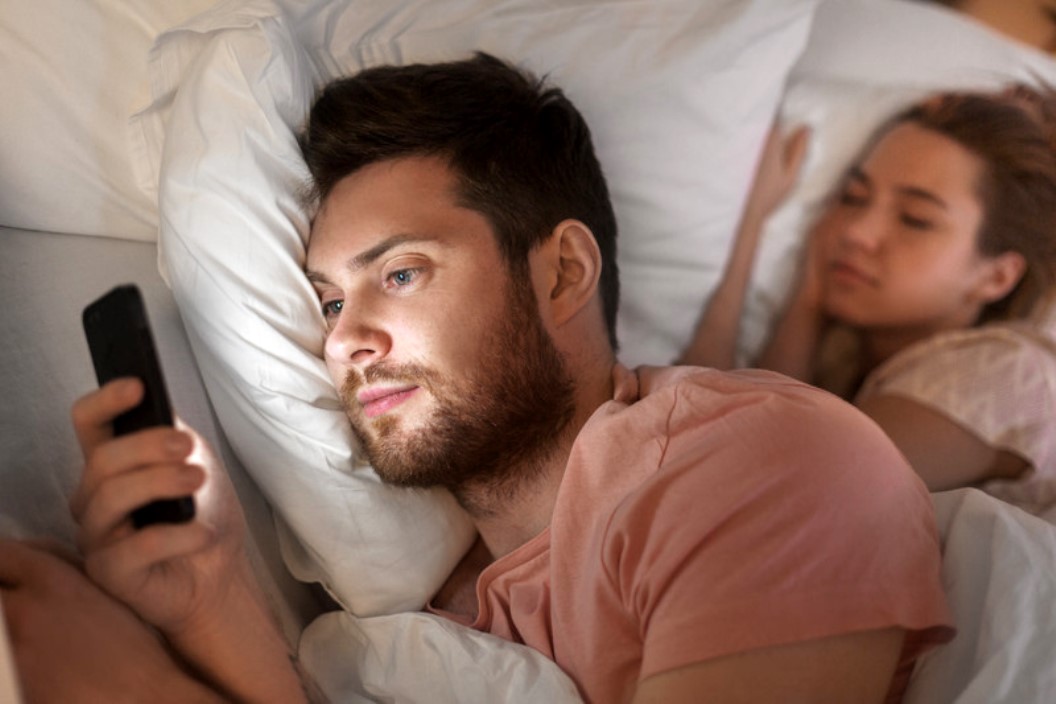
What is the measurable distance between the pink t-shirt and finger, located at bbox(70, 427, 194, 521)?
31cm

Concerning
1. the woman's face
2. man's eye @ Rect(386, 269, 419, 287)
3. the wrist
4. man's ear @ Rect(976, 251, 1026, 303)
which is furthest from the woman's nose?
the wrist

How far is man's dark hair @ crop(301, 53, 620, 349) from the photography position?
2.54 feet

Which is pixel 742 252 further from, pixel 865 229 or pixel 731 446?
pixel 731 446

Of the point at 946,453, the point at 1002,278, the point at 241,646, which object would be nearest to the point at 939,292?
the point at 1002,278

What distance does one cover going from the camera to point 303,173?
2.54 feet

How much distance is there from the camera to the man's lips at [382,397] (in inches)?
28.0

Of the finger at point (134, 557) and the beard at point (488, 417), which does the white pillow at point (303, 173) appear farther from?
the finger at point (134, 557)

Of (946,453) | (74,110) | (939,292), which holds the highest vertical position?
(74,110)

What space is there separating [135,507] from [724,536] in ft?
1.22

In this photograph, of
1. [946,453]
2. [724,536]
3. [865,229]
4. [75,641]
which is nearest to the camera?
[75,641]

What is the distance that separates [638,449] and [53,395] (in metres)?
0.41

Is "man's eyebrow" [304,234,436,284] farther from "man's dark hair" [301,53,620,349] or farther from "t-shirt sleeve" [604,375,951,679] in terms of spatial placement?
"t-shirt sleeve" [604,375,951,679]

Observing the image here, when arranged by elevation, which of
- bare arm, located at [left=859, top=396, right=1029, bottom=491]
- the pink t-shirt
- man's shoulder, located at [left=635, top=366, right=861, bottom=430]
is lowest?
bare arm, located at [left=859, top=396, right=1029, bottom=491]

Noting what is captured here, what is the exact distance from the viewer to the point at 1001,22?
1005 millimetres
